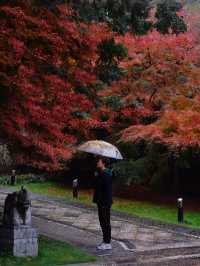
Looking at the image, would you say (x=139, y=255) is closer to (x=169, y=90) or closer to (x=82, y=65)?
(x=82, y=65)

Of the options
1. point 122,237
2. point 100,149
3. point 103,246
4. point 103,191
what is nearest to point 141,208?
point 122,237

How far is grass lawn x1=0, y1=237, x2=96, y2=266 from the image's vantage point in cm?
952

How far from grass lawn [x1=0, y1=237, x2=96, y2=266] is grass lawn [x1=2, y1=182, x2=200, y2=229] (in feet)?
17.5

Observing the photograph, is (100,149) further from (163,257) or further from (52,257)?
(163,257)

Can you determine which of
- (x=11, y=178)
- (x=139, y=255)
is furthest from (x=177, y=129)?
(x=11, y=178)

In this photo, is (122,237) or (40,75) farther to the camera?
(122,237)

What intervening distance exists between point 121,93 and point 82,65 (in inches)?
350

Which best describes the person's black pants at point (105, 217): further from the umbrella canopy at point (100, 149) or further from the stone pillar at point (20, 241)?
the stone pillar at point (20, 241)

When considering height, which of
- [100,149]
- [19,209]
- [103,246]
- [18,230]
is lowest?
[103,246]

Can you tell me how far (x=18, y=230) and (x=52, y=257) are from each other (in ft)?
2.63

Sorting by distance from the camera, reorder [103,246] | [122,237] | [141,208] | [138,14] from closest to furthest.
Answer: [103,246]
[122,237]
[138,14]
[141,208]

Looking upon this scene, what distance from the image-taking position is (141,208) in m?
18.5

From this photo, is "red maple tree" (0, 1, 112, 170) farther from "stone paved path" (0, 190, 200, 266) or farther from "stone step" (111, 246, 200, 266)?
"stone step" (111, 246, 200, 266)

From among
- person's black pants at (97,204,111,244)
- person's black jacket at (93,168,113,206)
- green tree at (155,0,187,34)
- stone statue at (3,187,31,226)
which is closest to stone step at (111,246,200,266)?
person's black pants at (97,204,111,244)
